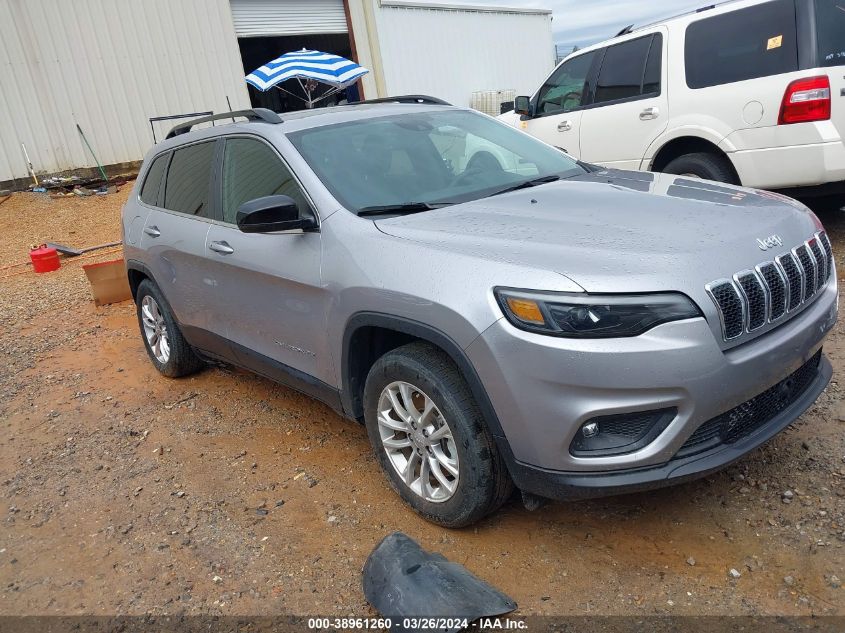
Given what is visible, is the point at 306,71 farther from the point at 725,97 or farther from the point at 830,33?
Answer: the point at 830,33

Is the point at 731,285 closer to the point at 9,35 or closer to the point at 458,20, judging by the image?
the point at 9,35

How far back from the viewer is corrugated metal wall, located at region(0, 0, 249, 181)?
1342cm

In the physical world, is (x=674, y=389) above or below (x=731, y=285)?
below

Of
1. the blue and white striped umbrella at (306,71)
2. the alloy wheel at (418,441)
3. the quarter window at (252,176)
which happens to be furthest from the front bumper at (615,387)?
the blue and white striped umbrella at (306,71)

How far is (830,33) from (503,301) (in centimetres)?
442

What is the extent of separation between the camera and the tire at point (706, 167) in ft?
18.9

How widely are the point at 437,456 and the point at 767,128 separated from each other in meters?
4.21

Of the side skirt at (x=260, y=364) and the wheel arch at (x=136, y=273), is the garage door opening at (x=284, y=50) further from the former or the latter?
the side skirt at (x=260, y=364)

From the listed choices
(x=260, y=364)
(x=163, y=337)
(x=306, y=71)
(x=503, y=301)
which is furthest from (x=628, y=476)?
(x=306, y=71)

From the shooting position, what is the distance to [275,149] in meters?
3.57

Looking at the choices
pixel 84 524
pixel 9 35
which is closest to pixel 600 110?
pixel 84 524

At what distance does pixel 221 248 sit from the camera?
3830 millimetres

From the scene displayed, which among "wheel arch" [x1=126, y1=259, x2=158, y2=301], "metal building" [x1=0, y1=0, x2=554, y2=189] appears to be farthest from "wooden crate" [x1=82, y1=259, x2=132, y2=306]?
"metal building" [x1=0, y1=0, x2=554, y2=189]

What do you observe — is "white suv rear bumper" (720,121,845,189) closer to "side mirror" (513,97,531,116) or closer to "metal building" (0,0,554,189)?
"side mirror" (513,97,531,116)
